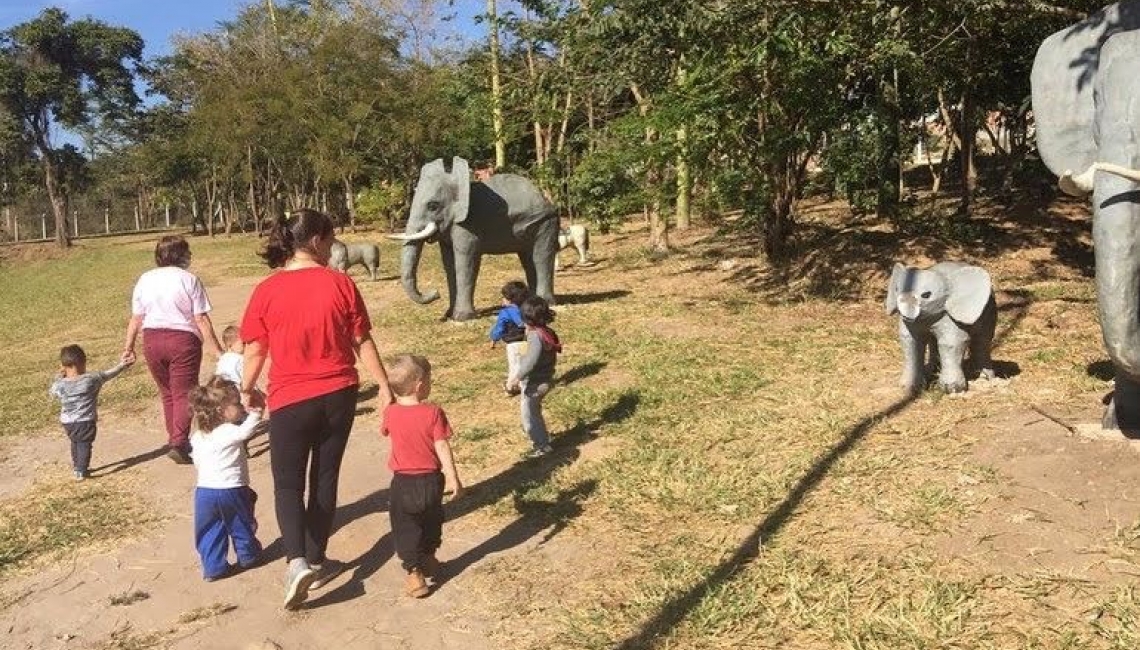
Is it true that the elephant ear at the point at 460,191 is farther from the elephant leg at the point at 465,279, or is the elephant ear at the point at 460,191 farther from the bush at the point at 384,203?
the bush at the point at 384,203

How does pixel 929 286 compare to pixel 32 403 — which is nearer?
pixel 929 286

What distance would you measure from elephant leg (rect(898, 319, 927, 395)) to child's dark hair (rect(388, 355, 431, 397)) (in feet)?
11.4

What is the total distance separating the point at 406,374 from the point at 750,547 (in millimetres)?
1751

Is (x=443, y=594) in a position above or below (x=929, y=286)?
below

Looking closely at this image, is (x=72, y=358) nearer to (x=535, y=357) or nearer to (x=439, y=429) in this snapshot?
(x=535, y=357)

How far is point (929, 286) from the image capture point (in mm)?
5855

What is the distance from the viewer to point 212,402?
4.52m

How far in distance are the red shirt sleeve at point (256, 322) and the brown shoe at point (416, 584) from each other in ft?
3.92

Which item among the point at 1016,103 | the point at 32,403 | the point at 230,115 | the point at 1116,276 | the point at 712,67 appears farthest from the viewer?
the point at 230,115


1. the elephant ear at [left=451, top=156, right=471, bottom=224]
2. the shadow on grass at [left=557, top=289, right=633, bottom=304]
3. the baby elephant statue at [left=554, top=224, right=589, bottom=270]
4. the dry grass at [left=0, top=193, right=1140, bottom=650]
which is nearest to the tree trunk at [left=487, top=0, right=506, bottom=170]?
the baby elephant statue at [left=554, top=224, right=589, bottom=270]

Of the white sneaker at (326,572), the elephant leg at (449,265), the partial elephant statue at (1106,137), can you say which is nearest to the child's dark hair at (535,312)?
the white sneaker at (326,572)

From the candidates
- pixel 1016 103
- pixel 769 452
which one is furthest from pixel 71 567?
pixel 1016 103

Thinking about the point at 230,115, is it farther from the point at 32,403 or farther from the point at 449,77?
the point at 32,403

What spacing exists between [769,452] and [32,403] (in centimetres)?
741
